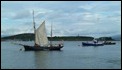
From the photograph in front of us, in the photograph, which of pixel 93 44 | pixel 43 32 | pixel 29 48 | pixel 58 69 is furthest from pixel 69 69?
pixel 93 44

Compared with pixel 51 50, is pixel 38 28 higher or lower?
higher

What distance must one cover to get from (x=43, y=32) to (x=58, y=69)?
84.8ft

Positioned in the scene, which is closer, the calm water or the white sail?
the calm water

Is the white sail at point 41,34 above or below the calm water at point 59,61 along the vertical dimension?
above

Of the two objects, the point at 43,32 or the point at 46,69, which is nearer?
the point at 46,69

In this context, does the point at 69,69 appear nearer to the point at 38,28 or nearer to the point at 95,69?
the point at 95,69

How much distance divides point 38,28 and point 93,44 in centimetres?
3893

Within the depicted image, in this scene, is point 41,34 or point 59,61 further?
point 41,34

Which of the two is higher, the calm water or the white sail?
the white sail

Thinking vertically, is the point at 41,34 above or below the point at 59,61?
above

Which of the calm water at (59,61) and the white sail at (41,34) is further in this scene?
the white sail at (41,34)

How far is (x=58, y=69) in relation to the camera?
2488 cm

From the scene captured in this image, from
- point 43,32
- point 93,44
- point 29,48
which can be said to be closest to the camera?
point 43,32

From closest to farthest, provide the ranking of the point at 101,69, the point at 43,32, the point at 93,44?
the point at 101,69
the point at 43,32
the point at 93,44
